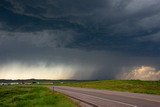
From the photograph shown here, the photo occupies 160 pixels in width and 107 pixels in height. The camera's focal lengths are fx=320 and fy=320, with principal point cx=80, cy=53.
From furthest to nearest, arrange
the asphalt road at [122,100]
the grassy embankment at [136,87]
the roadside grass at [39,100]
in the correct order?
1. the grassy embankment at [136,87]
2. the roadside grass at [39,100]
3. the asphalt road at [122,100]

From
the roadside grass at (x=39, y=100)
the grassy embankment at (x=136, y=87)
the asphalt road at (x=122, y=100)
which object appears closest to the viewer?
the asphalt road at (x=122, y=100)

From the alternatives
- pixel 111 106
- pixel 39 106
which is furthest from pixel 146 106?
pixel 39 106

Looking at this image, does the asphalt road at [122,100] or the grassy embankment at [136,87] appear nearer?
the asphalt road at [122,100]

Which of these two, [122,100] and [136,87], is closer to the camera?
[122,100]

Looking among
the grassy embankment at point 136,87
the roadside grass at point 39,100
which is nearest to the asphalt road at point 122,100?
the roadside grass at point 39,100

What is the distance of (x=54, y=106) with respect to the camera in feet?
99.9

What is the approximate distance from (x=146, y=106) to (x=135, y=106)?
868 mm

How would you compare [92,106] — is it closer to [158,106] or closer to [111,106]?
[111,106]

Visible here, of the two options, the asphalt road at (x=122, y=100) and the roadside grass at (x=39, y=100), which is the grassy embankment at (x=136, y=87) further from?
the roadside grass at (x=39, y=100)

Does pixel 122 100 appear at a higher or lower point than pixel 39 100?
lower

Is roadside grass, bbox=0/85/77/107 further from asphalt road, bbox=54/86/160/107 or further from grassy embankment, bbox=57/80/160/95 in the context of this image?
grassy embankment, bbox=57/80/160/95

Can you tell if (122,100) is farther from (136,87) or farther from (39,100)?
(136,87)

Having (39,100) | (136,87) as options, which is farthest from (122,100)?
(136,87)

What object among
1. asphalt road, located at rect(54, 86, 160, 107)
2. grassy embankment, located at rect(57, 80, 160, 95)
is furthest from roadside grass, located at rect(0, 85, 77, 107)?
A: grassy embankment, located at rect(57, 80, 160, 95)
